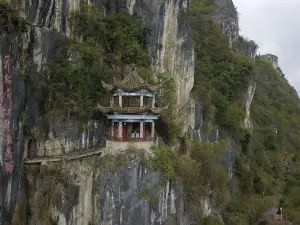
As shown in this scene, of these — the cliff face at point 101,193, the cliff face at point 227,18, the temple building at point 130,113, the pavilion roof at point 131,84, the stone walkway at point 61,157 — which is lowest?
the cliff face at point 101,193

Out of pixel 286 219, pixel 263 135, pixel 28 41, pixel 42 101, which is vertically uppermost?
pixel 28 41

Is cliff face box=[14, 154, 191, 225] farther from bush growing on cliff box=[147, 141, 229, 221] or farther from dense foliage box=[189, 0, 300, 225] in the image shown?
dense foliage box=[189, 0, 300, 225]

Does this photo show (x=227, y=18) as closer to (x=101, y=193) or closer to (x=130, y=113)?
(x=130, y=113)

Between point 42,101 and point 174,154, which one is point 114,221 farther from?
point 42,101

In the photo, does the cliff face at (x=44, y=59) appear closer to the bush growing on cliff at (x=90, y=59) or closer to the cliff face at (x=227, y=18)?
the bush growing on cliff at (x=90, y=59)

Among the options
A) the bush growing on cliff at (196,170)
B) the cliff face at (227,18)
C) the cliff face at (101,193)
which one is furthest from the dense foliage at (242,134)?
the cliff face at (101,193)

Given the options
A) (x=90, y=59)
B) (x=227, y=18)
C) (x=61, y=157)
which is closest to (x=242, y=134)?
(x=90, y=59)

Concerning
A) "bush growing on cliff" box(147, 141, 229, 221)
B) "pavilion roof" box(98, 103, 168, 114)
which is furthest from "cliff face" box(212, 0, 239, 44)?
"pavilion roof" box(98, 103, 168, 114)

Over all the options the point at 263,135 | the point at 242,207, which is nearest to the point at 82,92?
the point at 242,207
